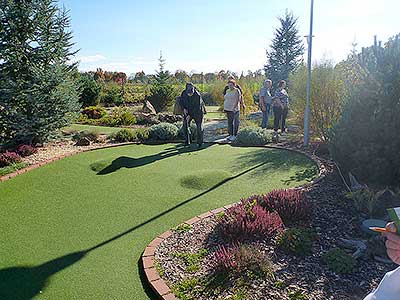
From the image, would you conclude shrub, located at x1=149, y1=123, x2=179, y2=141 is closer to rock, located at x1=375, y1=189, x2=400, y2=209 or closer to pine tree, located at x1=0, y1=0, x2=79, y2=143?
pine tree, located at x1=0, y1=0, x2=79, y2=143

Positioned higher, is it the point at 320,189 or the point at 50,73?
the point at 50,73

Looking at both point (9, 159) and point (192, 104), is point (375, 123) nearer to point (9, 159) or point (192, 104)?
point (192, 104)

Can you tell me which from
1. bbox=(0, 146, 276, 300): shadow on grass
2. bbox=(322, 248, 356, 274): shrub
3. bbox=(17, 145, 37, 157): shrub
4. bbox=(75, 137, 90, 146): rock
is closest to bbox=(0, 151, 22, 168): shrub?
bbox=(17, 145, 37, 157): shrub

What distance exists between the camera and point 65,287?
3.25m

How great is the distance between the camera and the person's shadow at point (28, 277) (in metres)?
3.17

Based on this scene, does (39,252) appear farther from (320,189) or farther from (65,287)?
(320,189)

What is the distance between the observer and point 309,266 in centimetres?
339

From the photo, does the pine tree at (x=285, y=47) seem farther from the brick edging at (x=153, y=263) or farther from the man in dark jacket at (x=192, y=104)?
the brick edging at (x=153, y=263)

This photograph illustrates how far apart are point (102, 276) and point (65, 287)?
1.13 ft

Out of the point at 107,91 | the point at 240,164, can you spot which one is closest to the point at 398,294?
the point at 240,164

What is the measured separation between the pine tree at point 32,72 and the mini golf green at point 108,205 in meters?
1.87

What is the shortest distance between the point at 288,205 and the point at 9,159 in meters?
6.58

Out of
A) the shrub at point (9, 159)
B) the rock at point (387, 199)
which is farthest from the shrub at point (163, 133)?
the rock at point (387, 199)

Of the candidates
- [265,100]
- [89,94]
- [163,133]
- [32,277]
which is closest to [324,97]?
[265,100]
